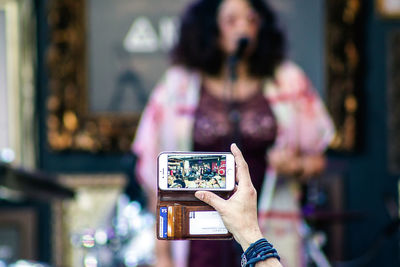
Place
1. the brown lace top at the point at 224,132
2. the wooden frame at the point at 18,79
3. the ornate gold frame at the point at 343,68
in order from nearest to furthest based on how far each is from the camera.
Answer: the brown lace top at the point at 224,132 → the wooden frame at the point at 18,79 → the ornate gold frame at the point at 343,68

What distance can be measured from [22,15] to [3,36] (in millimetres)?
166

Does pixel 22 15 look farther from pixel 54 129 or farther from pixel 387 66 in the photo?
pixel 387 66

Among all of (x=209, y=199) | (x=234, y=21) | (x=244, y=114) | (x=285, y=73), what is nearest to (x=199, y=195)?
(x=209, y=199)

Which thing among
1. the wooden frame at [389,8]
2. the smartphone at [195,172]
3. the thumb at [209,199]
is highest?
the wooden frame at [389,8]

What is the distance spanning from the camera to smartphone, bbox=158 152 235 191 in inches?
28.4

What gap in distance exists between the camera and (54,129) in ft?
10.7

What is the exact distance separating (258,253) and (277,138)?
33.4 inches

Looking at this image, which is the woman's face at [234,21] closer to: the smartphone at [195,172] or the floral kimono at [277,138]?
the floral kimono at [277,138]

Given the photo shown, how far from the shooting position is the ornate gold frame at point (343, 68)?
331 centimetres

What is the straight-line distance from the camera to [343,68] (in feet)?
10.9

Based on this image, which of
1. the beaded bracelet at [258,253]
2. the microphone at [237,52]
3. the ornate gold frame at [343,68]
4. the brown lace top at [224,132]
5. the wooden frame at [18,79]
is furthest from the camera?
the ornate gold frame at [343,68]

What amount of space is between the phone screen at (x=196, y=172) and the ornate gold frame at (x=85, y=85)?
2.58 metres

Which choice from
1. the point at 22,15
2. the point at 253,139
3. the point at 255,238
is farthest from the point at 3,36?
the point at 255,238

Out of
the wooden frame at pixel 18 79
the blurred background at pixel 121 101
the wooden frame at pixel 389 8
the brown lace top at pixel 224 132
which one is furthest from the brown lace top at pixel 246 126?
the wooden frame at pixel 389 8
